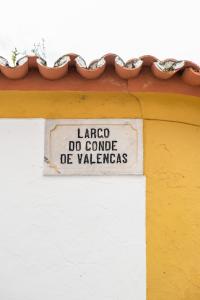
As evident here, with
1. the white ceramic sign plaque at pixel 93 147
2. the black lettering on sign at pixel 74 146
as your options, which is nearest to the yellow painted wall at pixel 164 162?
the white ceramic sign plaque at pixel 93 147

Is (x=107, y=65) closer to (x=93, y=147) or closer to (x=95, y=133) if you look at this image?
(x=95, y=133)

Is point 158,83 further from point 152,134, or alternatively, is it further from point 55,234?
point 55,234

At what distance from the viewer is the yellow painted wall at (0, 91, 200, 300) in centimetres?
332

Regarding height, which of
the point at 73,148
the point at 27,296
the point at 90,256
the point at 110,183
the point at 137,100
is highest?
the point at 137,100

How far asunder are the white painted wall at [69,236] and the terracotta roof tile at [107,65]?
738 millimetres

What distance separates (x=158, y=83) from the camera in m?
3.37

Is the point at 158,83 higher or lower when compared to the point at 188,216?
higher

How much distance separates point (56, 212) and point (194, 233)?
3.63 ft

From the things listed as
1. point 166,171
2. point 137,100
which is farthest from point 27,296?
point 137,100

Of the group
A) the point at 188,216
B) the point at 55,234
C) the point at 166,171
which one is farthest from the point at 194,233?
the point at 55,234

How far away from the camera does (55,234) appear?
3381 mm

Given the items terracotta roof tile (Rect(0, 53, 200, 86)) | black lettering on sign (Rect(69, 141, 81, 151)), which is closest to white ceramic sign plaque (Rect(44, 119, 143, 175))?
black lettering on sign (Rect(69, 141, 81, 151))

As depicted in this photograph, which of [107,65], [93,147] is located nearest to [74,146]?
[93,147]

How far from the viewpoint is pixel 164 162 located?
3.46 metres
